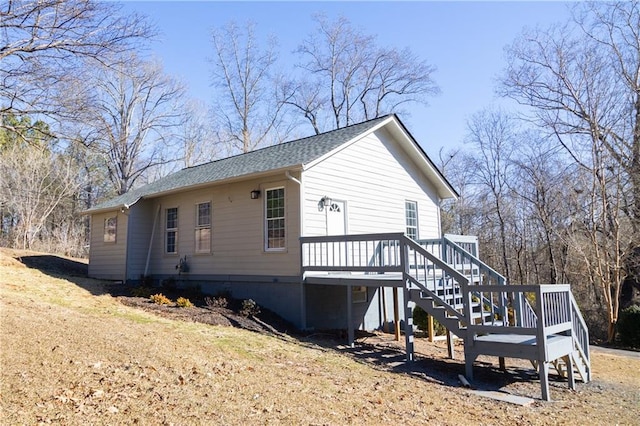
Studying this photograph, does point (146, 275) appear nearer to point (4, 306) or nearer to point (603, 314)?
point (4, 306)

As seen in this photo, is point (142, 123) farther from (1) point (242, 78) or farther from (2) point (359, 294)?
(2) point (359, 294)

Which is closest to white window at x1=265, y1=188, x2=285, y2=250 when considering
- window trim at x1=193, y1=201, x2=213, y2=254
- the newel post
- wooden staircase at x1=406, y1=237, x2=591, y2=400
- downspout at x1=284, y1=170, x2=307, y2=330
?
downspout at x1=284, y1=170, x2=307, y2=330

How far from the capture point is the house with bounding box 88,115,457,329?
1077cm

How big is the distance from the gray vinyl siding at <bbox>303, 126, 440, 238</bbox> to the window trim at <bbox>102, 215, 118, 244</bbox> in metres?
8.43

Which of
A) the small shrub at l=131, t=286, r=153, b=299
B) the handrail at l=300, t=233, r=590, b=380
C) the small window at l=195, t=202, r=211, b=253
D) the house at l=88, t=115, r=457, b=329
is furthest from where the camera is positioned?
the small window at l=195, t=202, r=211, b=253

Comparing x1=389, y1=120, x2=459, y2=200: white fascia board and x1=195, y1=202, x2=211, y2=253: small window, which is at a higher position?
x1=389, y1=120, x2=459, y2=200: white fascia board

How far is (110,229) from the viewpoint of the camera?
52.5 feet

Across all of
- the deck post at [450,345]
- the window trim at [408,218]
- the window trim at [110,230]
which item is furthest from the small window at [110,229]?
the deck post at [450,345]

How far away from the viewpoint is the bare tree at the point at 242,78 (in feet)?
99.0

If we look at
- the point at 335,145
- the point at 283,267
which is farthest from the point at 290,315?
the point at 335,145

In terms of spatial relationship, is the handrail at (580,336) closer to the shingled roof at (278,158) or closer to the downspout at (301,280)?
the downspout at (301,280)

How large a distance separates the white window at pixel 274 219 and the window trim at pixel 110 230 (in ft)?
23.7

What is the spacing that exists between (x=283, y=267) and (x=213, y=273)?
107 inches

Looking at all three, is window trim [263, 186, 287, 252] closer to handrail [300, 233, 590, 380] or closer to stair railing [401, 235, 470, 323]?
handrail [300, 233, 590, 380]
